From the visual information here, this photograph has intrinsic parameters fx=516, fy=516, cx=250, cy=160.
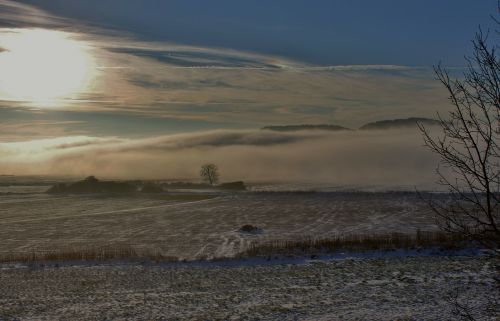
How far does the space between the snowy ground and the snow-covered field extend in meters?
9.55

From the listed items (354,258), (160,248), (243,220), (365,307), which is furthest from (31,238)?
(365,307)

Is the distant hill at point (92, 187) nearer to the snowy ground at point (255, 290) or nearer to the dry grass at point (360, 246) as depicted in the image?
the dry grass at point (360, 246)

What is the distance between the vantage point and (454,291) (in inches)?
870

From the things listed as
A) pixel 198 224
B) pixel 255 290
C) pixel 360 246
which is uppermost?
pixel 360 246

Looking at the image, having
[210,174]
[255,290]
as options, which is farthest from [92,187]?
[255,290]

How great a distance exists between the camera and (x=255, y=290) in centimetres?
2381

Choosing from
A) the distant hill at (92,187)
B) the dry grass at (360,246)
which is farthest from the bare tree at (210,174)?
the dry grass at (360,246)

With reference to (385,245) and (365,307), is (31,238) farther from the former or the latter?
(365,307)

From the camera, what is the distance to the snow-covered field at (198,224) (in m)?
45.2

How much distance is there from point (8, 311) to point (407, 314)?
16.0m

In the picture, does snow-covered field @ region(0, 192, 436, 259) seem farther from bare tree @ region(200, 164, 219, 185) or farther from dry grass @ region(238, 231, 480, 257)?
bare tree @ region(200, 164, 219, 185)

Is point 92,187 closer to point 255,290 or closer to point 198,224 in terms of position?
point 198,224

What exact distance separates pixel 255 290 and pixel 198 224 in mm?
36342

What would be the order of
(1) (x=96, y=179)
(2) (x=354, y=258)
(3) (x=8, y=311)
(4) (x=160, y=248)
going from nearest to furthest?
(3) (x=8, y=311)
(2) (x=354, y=258)
(4) (x=160, y=248)
(1) (x=96, y=179)
